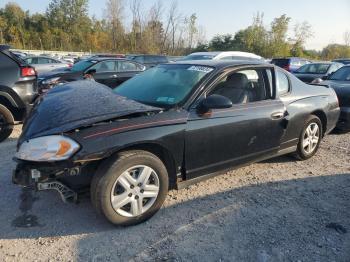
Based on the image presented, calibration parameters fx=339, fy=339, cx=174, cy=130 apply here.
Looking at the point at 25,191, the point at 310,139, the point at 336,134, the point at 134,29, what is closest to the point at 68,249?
the point at 25,191

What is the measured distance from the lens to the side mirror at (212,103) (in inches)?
136

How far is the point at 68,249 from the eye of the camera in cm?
289

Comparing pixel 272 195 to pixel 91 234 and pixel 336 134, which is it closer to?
pixel 91 234

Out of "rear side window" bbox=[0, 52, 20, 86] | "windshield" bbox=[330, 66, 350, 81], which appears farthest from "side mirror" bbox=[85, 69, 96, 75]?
"windshield" bbox=[330, 66, 350, 81]

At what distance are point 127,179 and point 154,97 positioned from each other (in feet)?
3.59

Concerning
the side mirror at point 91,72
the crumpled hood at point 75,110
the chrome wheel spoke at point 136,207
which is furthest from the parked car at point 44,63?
the chrome wheel spoke at point 136,207

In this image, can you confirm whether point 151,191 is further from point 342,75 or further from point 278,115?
point 342,75

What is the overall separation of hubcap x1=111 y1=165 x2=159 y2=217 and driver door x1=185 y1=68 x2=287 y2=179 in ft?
1.52

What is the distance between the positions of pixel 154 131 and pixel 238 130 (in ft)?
3.70

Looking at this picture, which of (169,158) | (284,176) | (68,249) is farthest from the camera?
(284,176)

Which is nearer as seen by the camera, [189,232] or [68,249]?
[68,249]

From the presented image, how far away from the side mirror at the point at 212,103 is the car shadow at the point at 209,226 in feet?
3.49

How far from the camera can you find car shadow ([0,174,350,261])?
2.90 m

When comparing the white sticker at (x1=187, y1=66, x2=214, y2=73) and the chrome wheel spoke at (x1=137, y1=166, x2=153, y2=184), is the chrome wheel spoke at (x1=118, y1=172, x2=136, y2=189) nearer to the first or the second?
the chrome wheel spoke at (x1=137, y1=166, x2=153, y2=184)
